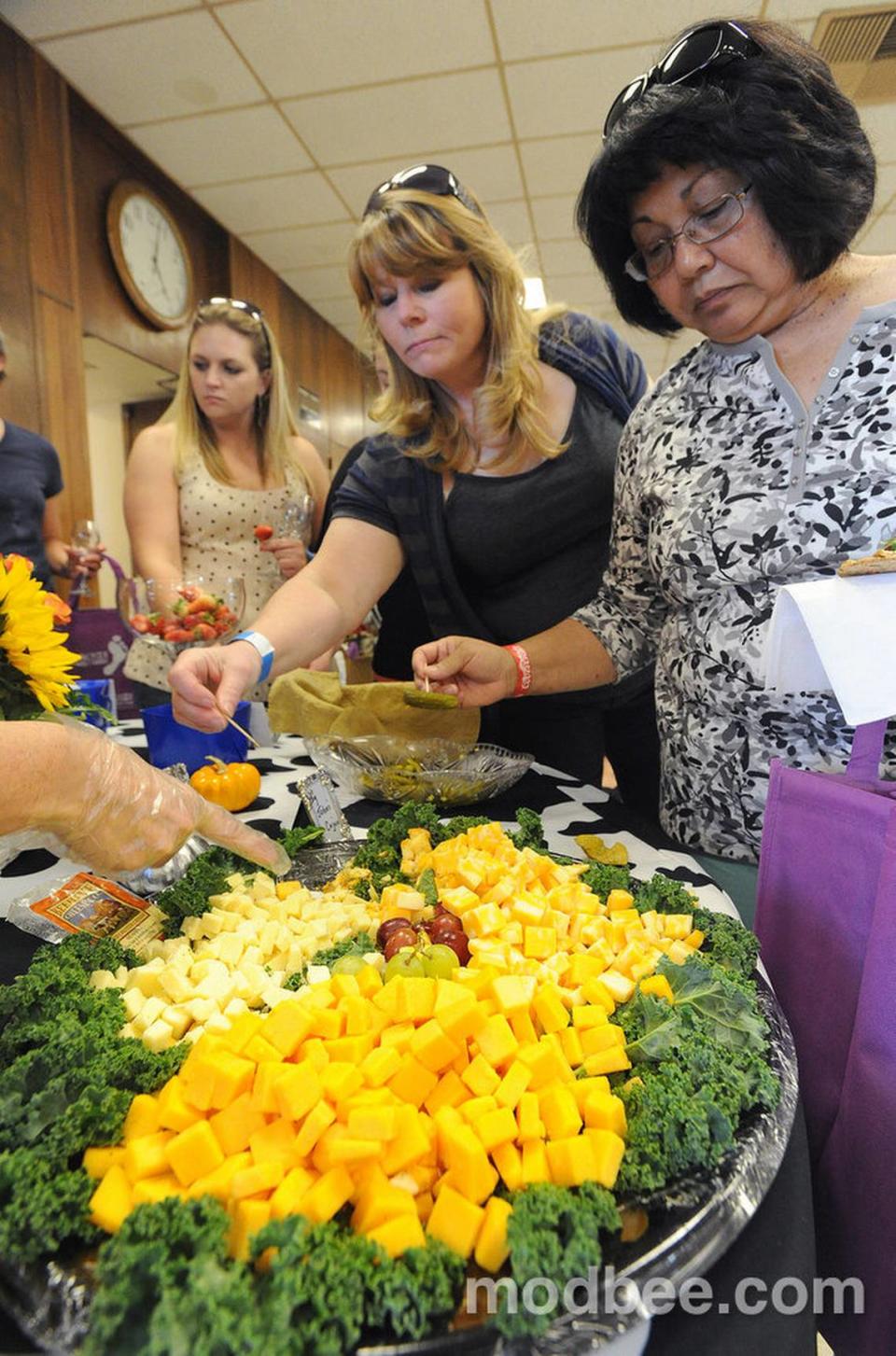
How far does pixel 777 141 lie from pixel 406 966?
3.96 feet

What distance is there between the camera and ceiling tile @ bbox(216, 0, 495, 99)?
324 cm

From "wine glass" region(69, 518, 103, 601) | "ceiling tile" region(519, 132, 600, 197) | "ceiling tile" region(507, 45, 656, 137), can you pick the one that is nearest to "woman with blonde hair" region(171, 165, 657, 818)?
"wine glass" region(69, 518, 103, 601)

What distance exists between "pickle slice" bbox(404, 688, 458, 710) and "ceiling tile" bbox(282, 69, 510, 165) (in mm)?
3579

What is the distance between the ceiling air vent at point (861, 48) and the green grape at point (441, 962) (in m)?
4.02

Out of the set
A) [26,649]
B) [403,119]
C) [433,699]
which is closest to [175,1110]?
[26,649]

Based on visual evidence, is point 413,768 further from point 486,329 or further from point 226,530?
point 226,530

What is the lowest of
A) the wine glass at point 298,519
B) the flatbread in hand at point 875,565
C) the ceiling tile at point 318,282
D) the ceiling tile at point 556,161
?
the flatbread in hand at point 875,565

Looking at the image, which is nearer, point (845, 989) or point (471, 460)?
point (845, 989)

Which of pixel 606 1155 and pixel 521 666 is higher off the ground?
pixel 521 666

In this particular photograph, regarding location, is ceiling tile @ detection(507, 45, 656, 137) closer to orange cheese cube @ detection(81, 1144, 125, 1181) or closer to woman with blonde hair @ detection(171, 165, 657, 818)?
woman with blonde hair @ detection(171, 165, 657, 818)

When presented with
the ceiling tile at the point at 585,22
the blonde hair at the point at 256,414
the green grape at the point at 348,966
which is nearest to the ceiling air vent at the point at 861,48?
the ceiling tile at the point at 585,22

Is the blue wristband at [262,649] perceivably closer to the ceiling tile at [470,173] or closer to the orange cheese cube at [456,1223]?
the orange cheese cube at [456,1223]

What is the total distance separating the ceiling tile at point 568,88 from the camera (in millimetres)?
3631

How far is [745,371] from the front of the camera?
1259mm
